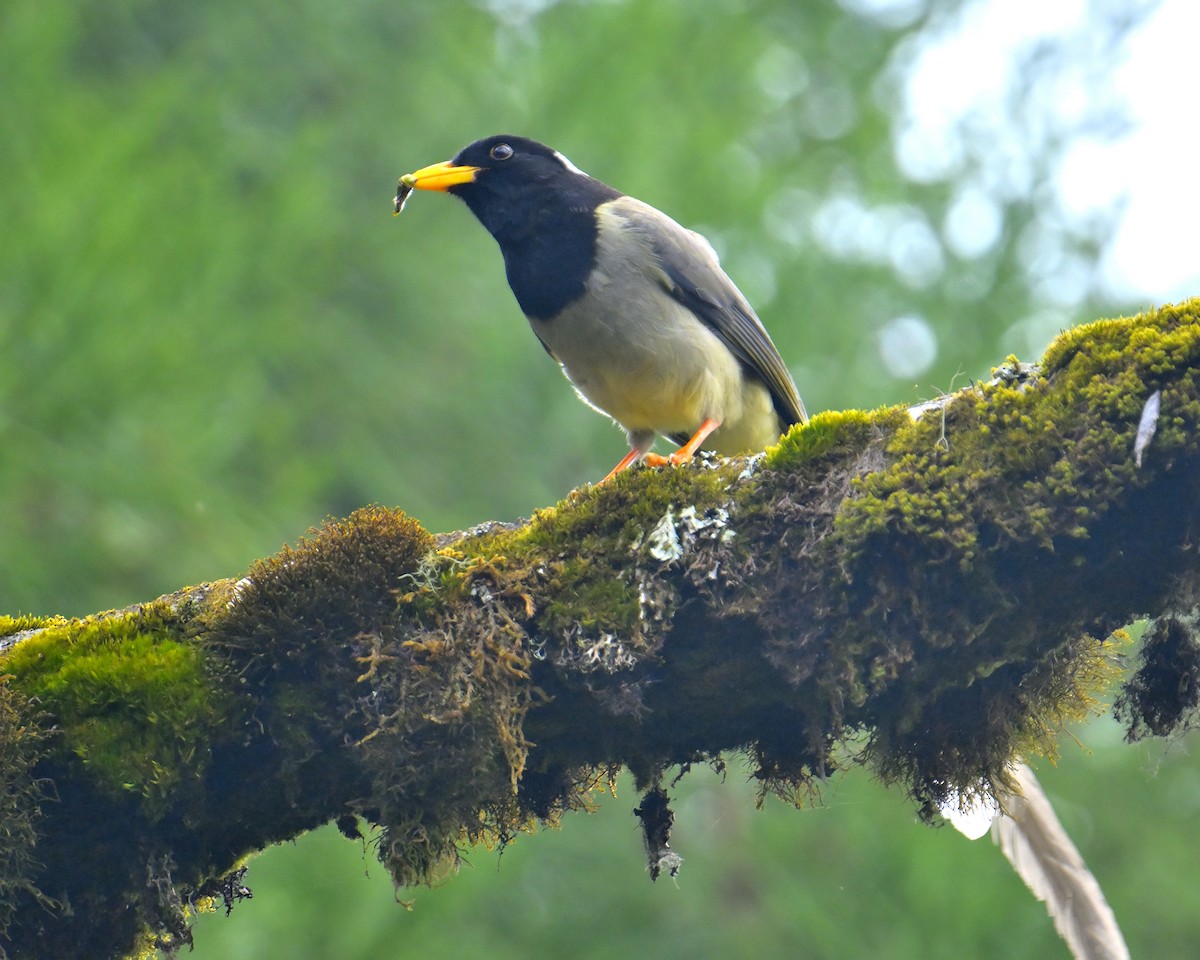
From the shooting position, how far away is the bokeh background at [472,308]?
25.1 ft

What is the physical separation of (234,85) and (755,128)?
423 cm

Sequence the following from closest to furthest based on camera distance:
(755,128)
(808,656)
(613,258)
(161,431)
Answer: (808,656), (613,258), (161,431), (755,128)

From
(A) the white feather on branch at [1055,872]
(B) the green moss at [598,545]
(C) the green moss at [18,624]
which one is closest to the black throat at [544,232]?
(B) the green moss at [598,545]

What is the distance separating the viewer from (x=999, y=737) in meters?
2.76

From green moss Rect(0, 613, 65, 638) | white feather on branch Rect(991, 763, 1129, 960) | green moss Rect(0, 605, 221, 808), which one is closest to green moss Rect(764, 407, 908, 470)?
white feather on branch Rect(991, 763, 1129, 960)

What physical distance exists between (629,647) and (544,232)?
8.14ft

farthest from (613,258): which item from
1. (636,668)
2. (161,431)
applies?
(161,431)

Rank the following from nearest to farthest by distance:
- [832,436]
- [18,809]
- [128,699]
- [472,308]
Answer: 1. [18,809]
2. [128,699]
3. [832,436]
4. [472,308]

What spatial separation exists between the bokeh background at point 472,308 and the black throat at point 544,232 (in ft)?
11.8

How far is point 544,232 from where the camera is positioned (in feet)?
15.3

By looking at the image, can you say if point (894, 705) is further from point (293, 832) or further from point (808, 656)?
point (293, 832)

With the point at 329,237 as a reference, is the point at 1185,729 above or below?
A: below

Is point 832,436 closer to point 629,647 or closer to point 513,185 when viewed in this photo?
point 629,647

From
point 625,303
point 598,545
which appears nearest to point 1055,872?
point 598,545
